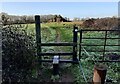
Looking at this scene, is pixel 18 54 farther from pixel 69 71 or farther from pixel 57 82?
pixel 69 71

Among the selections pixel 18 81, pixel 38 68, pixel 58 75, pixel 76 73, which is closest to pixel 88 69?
pixel 76 73

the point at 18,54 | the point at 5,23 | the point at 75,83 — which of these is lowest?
the point at 75,83

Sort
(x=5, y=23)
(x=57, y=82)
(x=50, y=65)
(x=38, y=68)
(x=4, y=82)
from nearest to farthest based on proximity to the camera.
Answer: (x=4, y=82)
(x=5, y=23)
(x=57, y=82)
(x=38, y=68)
(x=50, y=65)

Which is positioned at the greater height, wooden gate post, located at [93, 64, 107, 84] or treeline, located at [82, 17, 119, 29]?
treeline, located at [82, 17, 119, 29]

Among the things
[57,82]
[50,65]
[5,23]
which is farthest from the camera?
[50,65]

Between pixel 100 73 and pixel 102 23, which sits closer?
pixel 100 73

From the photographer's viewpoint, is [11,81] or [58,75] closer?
[11,81]

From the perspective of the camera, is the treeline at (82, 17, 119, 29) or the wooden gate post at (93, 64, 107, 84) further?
the treeline at (82, 17, 119, 29)

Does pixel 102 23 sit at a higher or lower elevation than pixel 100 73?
higher

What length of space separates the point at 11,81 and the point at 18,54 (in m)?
0.47

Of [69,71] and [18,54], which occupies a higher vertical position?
[18,54]

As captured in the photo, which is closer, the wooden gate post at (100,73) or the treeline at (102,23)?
the wooden gate post at (100,73)

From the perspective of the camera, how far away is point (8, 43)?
3957 mm

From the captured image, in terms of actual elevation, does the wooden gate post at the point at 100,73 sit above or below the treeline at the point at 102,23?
below
